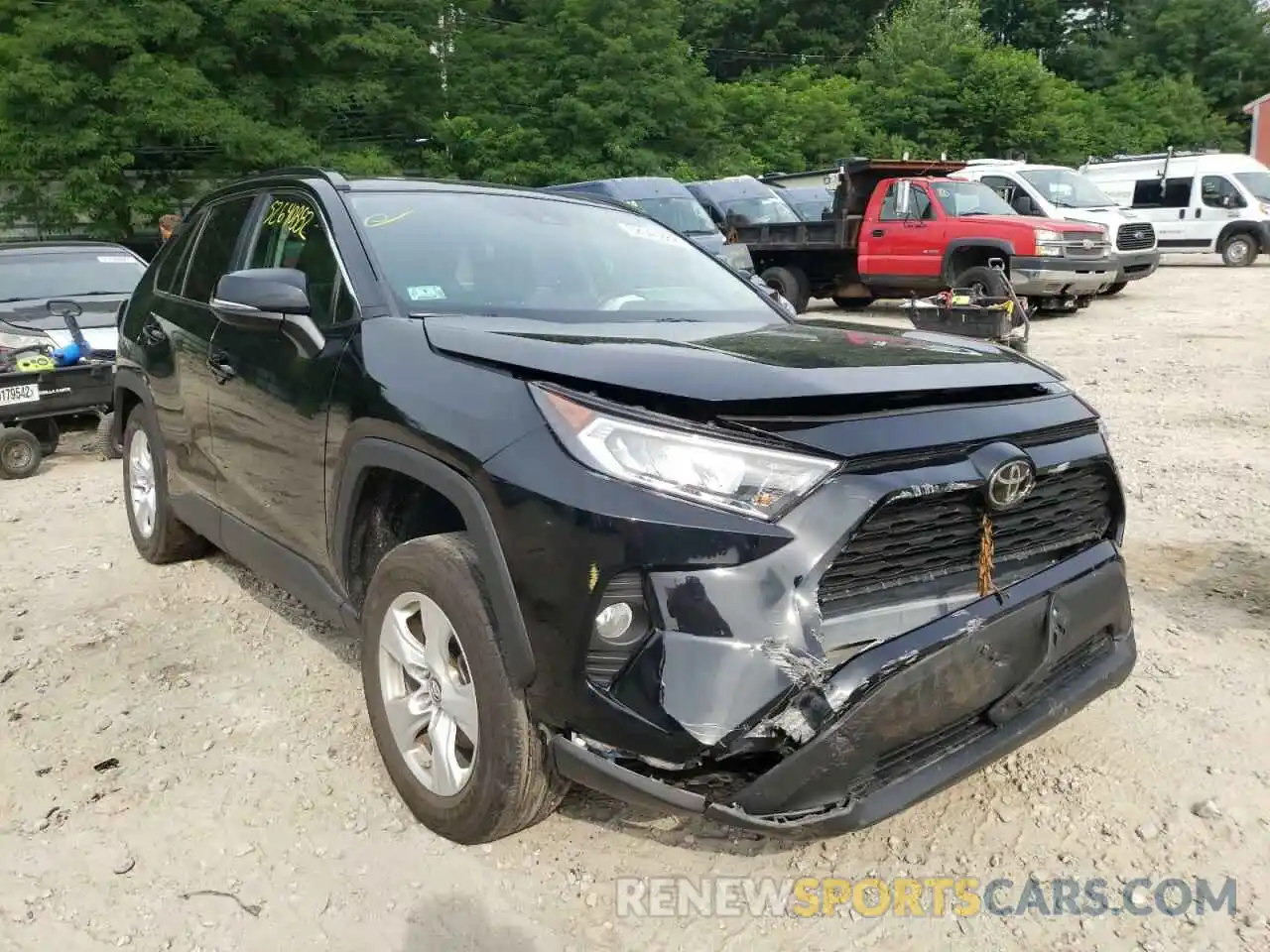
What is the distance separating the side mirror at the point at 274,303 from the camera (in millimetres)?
3031

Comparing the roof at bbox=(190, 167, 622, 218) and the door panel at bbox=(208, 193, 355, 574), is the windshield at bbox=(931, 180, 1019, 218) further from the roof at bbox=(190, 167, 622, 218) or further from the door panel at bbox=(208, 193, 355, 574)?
the door panel at bbox=(208, 193, 355, 574)

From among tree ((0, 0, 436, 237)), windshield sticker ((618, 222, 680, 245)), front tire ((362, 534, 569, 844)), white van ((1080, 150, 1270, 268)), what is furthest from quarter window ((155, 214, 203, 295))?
white van ((1080, 150, 1270, 268))

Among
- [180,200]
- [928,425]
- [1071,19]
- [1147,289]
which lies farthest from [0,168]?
[1071,19]

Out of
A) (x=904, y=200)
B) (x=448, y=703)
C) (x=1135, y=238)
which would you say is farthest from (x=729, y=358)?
(x=1135, y=238)

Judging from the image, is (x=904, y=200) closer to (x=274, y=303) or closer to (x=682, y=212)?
(x=682, y=212)

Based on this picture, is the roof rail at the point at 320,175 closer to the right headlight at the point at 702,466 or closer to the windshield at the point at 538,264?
the windshield at the point at 538,264

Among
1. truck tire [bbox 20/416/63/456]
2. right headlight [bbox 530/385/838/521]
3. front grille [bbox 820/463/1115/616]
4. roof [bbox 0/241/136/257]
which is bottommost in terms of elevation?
truck tire [bbox 20/416/63/456]

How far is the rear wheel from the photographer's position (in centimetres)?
691

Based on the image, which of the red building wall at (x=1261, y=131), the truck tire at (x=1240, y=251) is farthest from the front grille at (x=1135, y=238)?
the red building wall at (x=1261, y=131)

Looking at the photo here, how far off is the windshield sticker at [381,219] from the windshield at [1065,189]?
14398 millimetres

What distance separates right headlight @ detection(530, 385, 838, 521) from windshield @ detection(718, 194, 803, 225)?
15.6m

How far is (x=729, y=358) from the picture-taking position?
2.49m

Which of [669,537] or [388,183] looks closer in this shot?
[669,537]

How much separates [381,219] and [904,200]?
1204 cm
